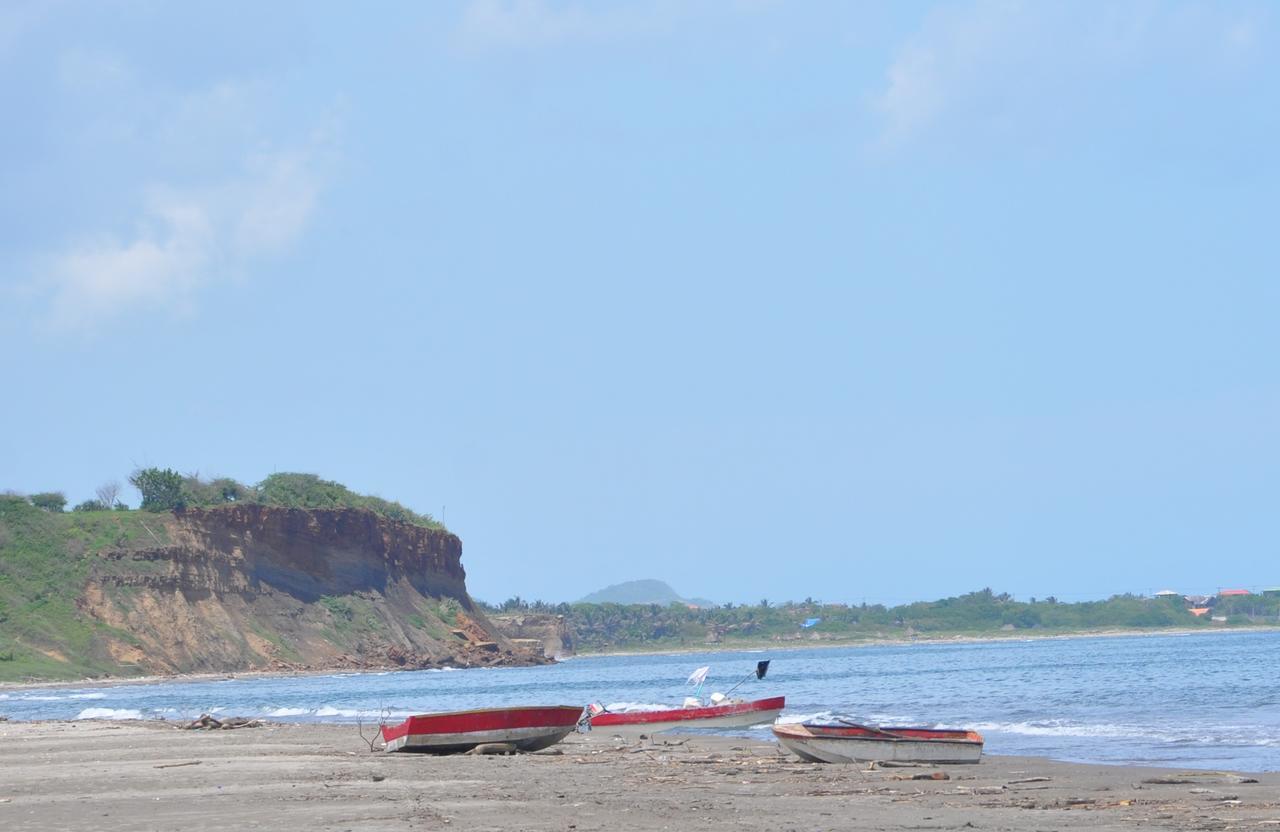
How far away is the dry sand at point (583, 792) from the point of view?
49.9 feet

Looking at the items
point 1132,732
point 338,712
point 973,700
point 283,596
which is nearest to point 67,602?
point 283,596

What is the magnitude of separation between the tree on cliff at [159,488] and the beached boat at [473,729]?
339ft

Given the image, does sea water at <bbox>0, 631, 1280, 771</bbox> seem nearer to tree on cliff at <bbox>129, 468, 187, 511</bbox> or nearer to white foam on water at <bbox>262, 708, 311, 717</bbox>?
white foam on water at <bbox>262, 708, 311, 717</bbox>

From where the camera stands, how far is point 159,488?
415ft

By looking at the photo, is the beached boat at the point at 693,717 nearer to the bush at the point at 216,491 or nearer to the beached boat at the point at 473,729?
the beached boat at the point at 473,729

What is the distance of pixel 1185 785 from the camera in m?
19.8

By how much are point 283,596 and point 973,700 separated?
3143 inches

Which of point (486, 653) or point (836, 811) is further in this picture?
point (486, 653)

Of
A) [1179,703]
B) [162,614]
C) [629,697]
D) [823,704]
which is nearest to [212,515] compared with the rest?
[162,614]

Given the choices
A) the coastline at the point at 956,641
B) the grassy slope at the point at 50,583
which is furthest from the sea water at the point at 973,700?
the coastline at the point at 956,641

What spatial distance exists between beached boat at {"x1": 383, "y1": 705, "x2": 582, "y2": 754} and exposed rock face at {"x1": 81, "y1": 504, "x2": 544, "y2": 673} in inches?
3225

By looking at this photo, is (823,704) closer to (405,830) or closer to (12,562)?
(405,830)

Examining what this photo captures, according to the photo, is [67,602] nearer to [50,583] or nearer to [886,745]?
[50,583]

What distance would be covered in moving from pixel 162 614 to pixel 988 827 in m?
100.0
